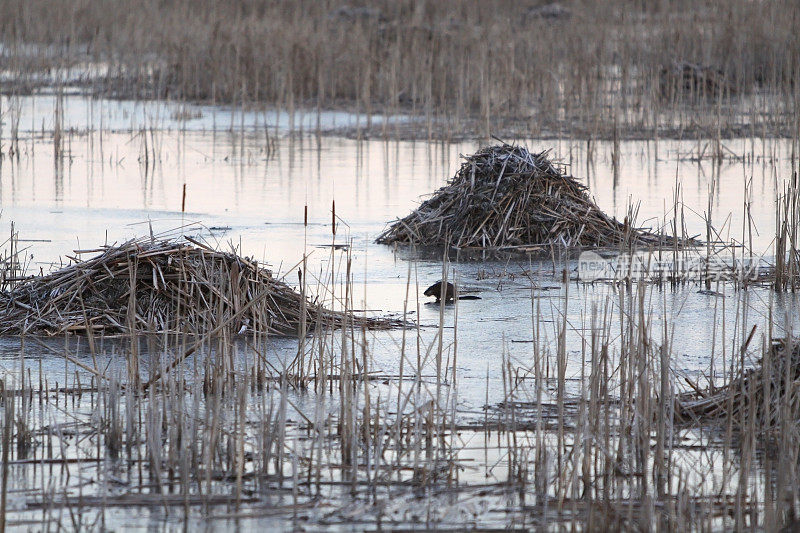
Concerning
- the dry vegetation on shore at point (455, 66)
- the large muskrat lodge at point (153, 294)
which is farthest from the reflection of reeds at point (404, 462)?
the dry vegetation on shore at point (455, 66)

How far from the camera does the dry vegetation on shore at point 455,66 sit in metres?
16.4

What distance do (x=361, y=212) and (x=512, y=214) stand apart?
72.0 inches

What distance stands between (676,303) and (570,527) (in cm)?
360

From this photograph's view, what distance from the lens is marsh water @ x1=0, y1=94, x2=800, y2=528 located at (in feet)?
18.2

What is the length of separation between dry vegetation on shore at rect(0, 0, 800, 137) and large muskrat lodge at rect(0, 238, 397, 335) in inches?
378

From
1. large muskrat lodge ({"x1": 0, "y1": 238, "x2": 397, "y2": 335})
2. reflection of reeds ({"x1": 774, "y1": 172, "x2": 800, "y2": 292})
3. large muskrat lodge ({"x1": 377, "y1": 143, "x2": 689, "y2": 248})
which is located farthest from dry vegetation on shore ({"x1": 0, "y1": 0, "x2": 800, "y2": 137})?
large muskrat lodge ({"x1": 0, "y1": 238, "x2": 397, "y2": 335})

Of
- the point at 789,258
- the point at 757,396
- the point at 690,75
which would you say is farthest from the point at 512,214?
the point at 690,75

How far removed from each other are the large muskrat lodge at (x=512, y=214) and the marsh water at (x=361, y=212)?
0.28m

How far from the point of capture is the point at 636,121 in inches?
631

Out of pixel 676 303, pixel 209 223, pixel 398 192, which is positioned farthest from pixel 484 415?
pixel 398 192

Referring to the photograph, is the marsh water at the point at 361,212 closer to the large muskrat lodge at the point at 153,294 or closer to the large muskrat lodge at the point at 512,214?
the large muskrat lodge at the point at 153,294

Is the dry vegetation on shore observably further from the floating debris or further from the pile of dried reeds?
the pile of dried reeds

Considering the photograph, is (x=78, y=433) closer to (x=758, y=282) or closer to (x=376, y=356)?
(x=376, y=356)

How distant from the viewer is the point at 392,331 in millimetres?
5988
